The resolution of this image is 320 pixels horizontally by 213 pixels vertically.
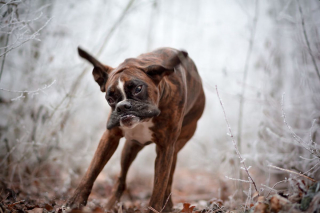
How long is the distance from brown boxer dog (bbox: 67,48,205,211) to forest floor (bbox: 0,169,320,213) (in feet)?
1.22

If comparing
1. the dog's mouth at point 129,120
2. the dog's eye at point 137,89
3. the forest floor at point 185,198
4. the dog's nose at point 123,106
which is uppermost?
the dog's eye at point 137,89

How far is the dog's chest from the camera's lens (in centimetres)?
321

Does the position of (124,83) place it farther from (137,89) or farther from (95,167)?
(95,167)

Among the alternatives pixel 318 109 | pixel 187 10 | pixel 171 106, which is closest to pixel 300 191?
pixel 171 106

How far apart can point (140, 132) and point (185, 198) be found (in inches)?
140

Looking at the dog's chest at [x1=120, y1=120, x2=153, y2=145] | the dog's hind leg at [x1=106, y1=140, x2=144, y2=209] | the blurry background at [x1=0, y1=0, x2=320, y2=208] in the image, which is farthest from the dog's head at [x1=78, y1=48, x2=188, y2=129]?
the dog's hind leg at [x1=106, y1=140, x2=144, y2=209]

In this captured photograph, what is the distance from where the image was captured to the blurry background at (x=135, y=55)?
4.69 metres

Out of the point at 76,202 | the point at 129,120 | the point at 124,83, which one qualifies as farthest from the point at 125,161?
the point at 124,83

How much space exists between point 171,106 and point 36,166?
3.25m

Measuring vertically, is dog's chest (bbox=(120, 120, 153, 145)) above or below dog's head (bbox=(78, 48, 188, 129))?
below

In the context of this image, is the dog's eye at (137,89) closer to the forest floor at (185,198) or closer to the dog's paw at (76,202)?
the forest floor at (185,198)

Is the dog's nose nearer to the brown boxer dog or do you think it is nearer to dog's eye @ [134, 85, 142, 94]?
the brown boxer dog

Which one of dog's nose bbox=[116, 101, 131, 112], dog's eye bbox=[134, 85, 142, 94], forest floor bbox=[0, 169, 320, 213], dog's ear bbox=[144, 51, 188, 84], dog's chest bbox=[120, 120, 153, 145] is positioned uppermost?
dog's ear bbox=[144, 51, 188, 84]

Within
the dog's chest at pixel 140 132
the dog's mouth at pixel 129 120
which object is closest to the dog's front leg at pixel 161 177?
the dog's chest at pixel 140 132
